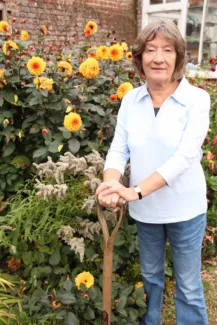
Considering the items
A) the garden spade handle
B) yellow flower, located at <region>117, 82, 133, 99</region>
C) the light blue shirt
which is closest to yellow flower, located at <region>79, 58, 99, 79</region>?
yellow flower, located at <region>117, 82, 133, 99</region>

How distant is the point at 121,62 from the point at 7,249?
1.55 metres

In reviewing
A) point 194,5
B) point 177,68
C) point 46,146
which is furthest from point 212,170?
point 194,5

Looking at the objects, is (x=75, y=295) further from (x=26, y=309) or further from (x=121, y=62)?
(x=121, y=62)

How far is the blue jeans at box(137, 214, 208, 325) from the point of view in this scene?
192 centimetres

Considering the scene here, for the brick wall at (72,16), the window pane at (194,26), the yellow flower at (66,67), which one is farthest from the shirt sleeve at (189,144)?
the window pane at (194,26)

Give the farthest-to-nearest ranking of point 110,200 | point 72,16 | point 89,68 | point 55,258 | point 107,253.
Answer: point 72,16 → point 89,68 → point 55,258 → point 107,253 → point 110,200

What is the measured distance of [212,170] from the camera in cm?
326

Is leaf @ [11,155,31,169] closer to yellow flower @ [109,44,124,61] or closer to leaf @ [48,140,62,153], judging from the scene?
leaf @ [48,140,62,153]

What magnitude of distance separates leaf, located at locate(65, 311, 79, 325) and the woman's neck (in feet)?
3.55

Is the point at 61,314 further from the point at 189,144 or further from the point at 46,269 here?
the point at 189,144

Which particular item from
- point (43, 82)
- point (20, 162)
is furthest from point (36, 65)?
point (20, 162)

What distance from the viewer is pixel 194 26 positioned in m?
7.47

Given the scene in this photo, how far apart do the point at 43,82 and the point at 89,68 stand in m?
0.30

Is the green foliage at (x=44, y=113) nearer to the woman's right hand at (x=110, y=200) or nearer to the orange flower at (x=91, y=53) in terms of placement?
the orange flower at (x=91, y=53)
